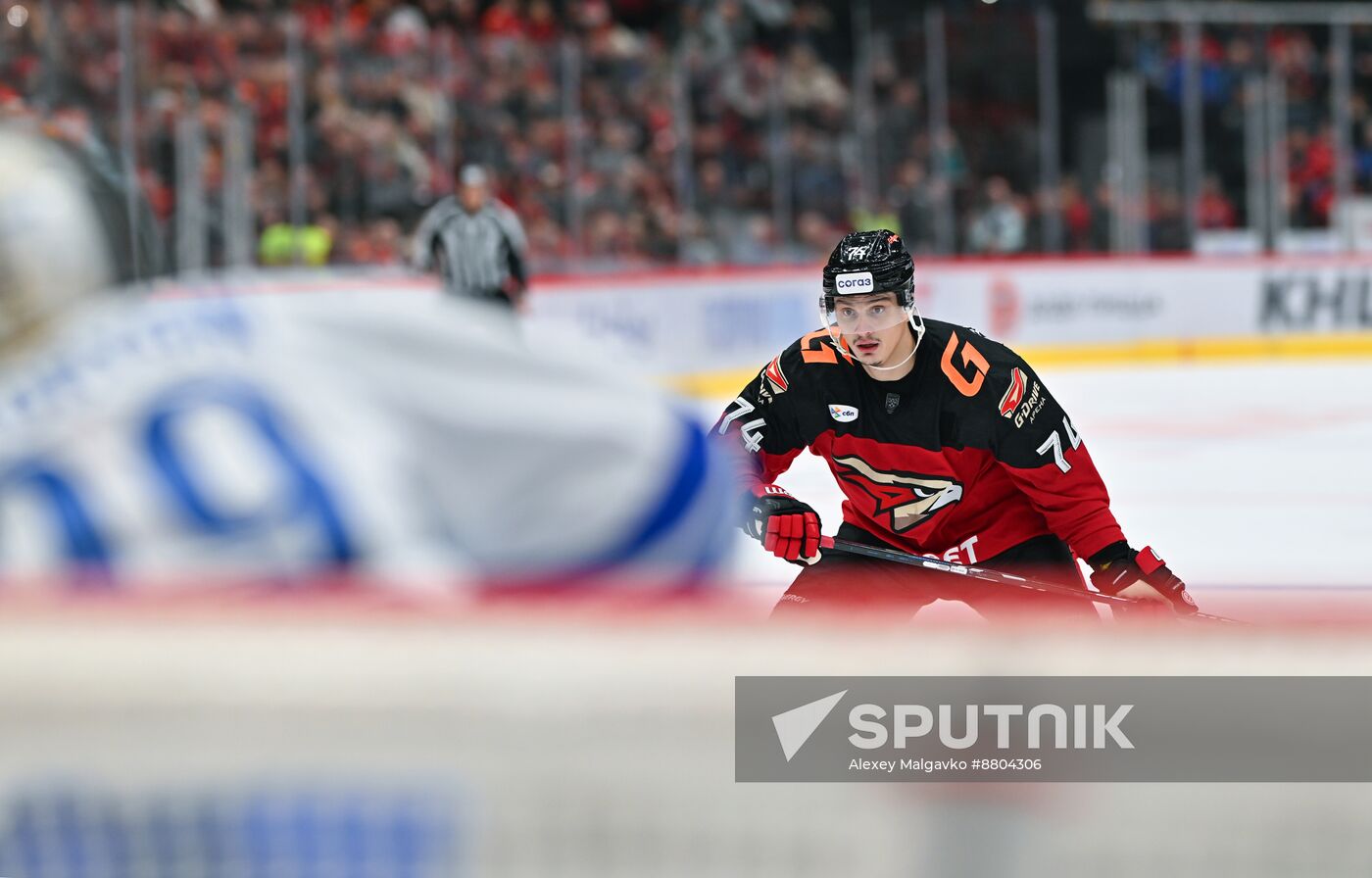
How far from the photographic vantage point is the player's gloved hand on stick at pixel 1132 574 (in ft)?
8.63

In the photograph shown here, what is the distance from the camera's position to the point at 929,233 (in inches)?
472

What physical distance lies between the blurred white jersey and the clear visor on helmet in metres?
1.52

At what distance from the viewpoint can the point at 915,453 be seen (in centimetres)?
289

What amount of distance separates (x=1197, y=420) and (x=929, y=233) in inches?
162

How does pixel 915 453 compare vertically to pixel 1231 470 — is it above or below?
above

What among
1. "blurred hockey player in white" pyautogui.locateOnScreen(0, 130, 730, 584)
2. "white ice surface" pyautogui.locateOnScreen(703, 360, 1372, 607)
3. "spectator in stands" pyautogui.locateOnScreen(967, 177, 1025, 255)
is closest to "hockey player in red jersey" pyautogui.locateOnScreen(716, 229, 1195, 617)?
"white ice surface" pyautogui.locateOnScreen(703, 360, 1372, 607)

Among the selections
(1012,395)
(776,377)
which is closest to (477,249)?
(776,377)

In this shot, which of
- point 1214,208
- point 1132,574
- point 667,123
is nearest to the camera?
point 1132,574

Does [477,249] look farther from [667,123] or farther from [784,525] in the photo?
[784,525]

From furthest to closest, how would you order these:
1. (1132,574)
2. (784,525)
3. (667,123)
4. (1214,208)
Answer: (1214,208) → (667,123) → (784,525) → (1132,574)

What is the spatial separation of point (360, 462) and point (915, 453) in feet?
5.75

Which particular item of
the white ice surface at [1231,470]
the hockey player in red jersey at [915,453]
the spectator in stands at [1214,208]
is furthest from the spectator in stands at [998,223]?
the hockey player in red jersey at [915,453]

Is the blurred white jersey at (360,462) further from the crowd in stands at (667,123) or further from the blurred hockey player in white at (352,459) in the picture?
the crowd in stands at (667,123)

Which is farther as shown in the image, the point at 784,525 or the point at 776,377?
the point at 776,377
